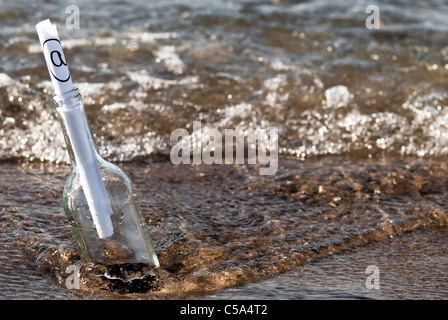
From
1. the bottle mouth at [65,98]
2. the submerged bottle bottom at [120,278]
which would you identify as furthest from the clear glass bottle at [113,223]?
the bottle mouth at [65,98]

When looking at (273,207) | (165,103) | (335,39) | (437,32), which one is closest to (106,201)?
(273,207)

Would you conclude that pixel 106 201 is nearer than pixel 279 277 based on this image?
Yes

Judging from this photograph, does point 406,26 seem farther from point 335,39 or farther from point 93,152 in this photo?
point 93,152

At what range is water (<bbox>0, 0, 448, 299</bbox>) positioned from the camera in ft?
7.54

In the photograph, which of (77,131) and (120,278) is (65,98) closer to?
(77,131)

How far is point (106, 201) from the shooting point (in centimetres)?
181

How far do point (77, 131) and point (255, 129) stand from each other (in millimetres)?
2199

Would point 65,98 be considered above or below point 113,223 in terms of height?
above

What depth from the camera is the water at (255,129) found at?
2297 mm

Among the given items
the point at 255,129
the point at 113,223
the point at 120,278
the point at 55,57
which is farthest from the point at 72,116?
the point at 255,129

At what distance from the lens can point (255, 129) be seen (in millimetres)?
3869

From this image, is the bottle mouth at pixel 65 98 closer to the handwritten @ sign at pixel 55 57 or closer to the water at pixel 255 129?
the handwritten @ sign at pixel 55 57

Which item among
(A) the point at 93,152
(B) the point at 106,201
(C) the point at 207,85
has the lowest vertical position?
(B) the point at 106,201

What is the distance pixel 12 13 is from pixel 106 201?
13.1 feet
